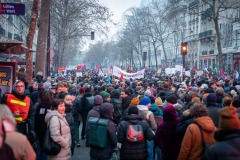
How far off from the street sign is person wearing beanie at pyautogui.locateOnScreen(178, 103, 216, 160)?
20.5ft

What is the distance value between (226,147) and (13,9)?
7.82 metres

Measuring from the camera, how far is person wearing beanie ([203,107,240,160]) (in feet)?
12.2

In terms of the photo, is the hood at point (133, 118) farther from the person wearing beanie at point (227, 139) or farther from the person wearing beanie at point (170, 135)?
the person wearing beanie at point (227, 139)

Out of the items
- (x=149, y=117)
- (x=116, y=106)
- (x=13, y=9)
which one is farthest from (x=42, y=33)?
(x=149, y=117)

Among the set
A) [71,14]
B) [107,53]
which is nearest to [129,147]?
[71,14]

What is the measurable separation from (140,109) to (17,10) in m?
4.65

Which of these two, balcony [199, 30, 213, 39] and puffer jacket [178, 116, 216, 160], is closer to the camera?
puffer jacket [178, 116, 216, 160]

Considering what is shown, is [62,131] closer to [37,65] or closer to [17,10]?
[17,10]

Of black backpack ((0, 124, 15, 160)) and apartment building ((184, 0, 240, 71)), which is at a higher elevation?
apartment building ((184, 0, 240, 71))

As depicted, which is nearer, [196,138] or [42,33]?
[196,138]

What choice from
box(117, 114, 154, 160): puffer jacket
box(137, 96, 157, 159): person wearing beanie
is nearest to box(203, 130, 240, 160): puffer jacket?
box(117, 114, 154, 160): puffer jacket

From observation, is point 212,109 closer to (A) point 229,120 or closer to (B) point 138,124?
(B) point 138,124

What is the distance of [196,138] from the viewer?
5.25m

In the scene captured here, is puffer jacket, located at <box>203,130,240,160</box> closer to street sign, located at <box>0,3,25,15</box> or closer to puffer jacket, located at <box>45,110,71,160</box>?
puffer jacket, located at <box>45,110,71,160</box>
